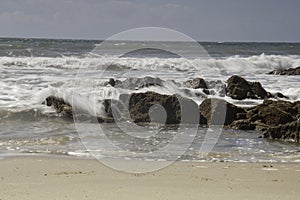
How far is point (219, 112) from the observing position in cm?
949

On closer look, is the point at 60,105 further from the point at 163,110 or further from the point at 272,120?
the point at 272,120

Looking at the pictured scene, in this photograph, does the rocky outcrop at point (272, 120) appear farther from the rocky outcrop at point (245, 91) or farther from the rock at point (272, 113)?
the rocky outcrop at point (245, 91)

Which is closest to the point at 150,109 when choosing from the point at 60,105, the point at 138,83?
the point at 60,105

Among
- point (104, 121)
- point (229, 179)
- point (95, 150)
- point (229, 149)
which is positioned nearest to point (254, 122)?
point (229, 149)

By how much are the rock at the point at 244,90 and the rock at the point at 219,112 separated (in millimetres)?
2995

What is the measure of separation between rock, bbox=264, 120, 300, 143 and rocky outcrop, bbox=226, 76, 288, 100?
170 inches

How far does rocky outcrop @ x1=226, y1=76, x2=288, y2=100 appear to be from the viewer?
41.4 feet

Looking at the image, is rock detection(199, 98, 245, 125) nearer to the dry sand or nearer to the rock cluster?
the rock cluster

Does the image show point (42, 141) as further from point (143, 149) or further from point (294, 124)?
point (294, 124)

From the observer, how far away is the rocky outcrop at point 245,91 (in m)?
12.6

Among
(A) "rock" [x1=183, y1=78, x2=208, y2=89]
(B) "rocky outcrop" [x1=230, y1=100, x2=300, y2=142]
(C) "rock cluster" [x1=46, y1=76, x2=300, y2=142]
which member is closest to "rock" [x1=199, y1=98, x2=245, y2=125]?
(C) "rock cluster" [x1=46, y1=76, x2=300, y2=142]

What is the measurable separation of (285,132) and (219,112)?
5.47 feet

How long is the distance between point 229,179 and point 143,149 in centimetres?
213

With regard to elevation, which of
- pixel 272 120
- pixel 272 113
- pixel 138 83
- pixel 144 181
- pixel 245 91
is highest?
→ pixel 138 83
